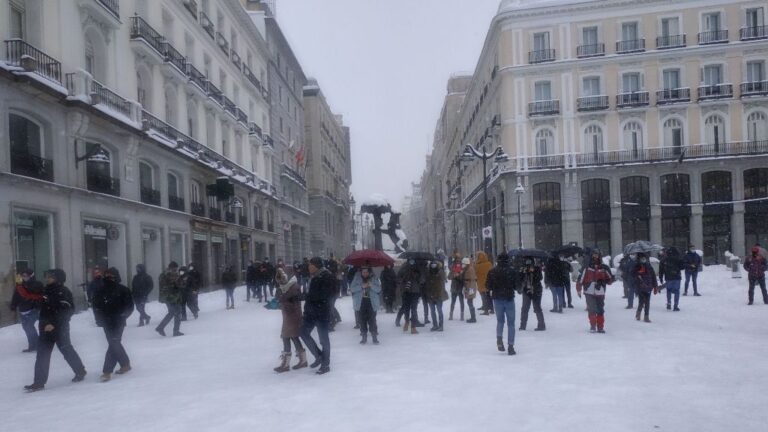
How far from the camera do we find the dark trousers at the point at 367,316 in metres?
12.0

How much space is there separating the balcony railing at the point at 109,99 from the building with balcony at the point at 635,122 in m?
26.1

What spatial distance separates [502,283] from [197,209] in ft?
74.8

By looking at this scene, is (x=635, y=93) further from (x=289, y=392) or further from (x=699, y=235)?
(x=289, y=392)

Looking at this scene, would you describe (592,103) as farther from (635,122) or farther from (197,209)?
(197,209)

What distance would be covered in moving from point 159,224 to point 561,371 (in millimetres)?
20498

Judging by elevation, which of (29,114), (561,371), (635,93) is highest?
(635,93)

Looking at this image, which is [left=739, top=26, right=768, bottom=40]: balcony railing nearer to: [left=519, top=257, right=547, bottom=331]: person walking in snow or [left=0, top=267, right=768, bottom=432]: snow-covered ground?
[left=0, top=267, right=768, bottom=432]: snow-covered ground

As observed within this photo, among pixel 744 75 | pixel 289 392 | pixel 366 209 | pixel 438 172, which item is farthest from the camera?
pixel 438 172

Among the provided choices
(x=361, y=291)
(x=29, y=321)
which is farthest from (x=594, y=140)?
(x=29, y=321)

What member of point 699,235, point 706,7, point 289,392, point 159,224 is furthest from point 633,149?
point 289,392

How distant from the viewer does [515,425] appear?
6.32 m

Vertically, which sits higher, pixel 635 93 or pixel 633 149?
pixel 635 93

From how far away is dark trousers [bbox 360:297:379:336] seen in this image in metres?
12.0

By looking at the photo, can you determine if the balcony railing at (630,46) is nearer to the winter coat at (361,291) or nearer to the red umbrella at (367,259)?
the red umbrella at (367,259)
